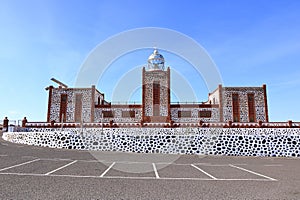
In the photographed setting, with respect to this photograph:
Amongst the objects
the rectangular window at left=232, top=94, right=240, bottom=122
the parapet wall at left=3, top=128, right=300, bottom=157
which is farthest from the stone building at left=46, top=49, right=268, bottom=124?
the parapet wall at left=3, top=128, right=300, bottom=157

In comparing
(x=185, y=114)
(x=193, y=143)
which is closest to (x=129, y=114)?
(x=185, y=114)

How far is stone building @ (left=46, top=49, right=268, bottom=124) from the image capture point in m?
23.5

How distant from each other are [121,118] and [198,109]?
26.4ft

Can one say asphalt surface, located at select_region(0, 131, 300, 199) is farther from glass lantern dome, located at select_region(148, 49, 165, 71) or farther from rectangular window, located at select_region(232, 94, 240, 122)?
glass lantern dome, located at select_region(148, 49, 165, 71)

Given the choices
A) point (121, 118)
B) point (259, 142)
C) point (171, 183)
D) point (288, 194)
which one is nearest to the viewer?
point (288, 194)

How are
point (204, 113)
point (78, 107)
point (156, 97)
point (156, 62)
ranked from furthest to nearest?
point (156, 62)
point (78, 107)
point (156, 97)
point (204, 113)

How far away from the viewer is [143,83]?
24469 mm

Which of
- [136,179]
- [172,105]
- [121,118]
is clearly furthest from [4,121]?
[136,179]

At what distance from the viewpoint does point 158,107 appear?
933 inches

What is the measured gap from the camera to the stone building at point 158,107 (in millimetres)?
23500

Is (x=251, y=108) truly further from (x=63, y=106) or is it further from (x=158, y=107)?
(x=63, y=106)

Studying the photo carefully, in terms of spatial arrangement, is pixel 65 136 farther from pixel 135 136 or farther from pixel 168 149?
pixel 168 149

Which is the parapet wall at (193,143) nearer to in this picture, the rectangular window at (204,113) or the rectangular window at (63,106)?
the rectangular window at (204,113)

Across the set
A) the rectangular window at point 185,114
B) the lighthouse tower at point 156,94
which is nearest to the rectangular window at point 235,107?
the rectangular window at point 185,114
